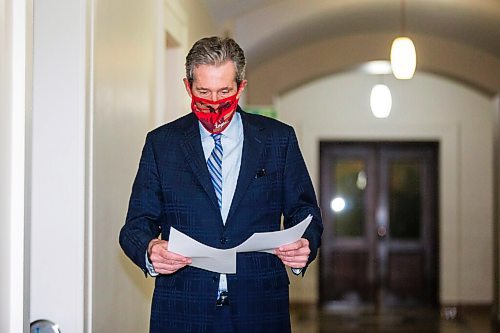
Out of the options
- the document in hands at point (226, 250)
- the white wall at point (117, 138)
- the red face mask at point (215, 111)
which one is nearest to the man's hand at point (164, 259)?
the document in hands at point (226, 250)

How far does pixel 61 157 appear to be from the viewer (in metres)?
3.84

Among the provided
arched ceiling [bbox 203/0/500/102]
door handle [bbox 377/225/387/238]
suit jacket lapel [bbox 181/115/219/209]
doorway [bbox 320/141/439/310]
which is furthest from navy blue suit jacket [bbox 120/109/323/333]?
door handle [bbox 377/225/387/238]

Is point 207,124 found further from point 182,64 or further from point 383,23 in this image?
point 383,23

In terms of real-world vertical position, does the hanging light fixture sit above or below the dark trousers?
above

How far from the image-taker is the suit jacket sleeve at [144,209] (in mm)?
2996

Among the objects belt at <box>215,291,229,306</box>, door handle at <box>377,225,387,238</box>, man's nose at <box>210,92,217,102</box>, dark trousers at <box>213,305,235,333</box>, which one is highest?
man's nose at <box>210,92,217,102</box>

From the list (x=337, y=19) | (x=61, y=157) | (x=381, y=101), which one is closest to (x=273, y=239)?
(x=61, y=157)

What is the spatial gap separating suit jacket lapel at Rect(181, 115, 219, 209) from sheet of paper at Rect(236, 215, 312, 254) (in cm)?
17

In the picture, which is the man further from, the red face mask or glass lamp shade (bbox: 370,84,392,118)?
glass lamp shade (bbox: 370,84,392,118)

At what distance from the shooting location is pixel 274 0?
370 inches

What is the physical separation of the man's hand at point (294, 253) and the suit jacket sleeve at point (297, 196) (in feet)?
0.39

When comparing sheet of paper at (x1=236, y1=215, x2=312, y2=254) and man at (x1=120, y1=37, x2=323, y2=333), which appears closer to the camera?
sheet of paper at (x1=236, y1=215, x2=312, y2=254)

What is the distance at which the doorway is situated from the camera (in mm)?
15164

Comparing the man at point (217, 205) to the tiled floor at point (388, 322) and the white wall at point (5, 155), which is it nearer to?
the white wall at point (5, 155)
